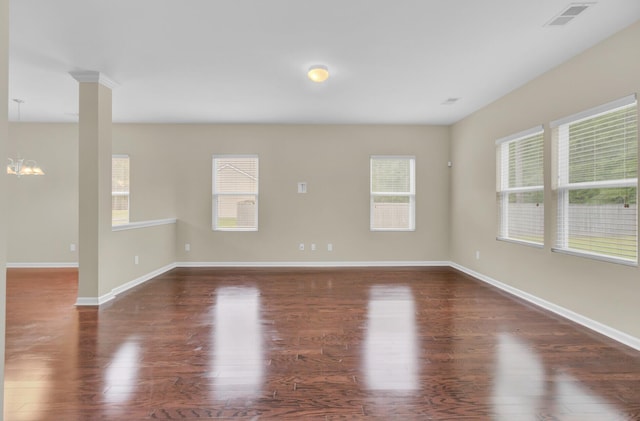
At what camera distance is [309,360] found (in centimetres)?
262

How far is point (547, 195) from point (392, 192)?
9.71 ft

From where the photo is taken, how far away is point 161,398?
2104 mm

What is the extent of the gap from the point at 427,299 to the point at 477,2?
10.4 ft

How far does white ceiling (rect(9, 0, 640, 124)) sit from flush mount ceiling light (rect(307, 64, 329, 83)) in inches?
3.7

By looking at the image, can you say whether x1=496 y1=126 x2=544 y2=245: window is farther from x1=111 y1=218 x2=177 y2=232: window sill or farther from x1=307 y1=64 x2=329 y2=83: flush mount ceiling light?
x1=111 y1=218 x2=177 y2=232: window sill

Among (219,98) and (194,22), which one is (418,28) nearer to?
(194,22)

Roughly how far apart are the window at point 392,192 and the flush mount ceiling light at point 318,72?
9.73 ft

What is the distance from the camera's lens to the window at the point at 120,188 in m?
6.52

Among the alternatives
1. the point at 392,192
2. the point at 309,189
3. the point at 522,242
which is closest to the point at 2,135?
the point at 522,242

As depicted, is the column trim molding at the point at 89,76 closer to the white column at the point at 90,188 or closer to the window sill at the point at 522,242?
the white column at the point at 90,188

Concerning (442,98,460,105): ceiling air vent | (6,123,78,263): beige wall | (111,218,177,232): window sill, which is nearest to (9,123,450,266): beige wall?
(6,123,78,263): beige wall


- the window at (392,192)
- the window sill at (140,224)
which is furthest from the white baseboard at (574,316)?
the window sill at (140,224)

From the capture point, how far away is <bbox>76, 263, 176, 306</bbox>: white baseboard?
408 cm

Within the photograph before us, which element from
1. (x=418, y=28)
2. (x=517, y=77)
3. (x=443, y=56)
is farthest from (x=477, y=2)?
(x=517, y=77)
